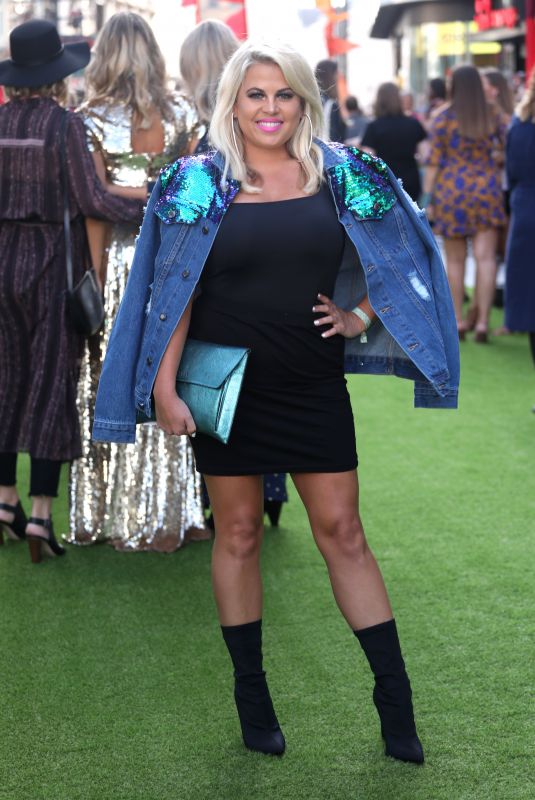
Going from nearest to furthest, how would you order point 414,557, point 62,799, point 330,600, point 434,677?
point 62,799, point 434,677, point 330,600, point 414,557

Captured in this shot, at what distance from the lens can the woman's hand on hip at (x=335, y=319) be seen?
10.5 feet

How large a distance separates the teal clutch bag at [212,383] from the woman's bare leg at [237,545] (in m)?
0.19

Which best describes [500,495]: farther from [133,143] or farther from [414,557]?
[133,143]

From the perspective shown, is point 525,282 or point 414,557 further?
point 525,282

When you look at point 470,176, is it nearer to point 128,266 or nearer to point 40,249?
point 128,266

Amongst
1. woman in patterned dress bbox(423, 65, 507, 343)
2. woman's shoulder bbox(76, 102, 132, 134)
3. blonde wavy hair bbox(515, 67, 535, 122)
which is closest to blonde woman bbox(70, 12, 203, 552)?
woman's shoulder bbox(76, 102, 132, 134)

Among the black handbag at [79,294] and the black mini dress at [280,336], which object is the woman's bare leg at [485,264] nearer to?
the black handbag at [79,294]

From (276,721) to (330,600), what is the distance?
45.4 inches

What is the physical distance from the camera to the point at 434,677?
149 inches

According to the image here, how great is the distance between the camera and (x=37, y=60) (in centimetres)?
495

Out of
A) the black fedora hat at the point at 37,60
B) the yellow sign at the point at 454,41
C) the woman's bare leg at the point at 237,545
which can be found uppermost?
the black fedora hat at the point at 37,60

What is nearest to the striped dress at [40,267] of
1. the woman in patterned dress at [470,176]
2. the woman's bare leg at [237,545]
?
the woman's bare leg at [237,545]

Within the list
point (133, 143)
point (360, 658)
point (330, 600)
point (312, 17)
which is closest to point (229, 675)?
point (360, 658)

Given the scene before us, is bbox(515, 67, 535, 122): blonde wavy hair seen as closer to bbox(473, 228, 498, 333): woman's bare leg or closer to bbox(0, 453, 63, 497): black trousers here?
bbox(473, 228, 498, 333): woman's bare leg
